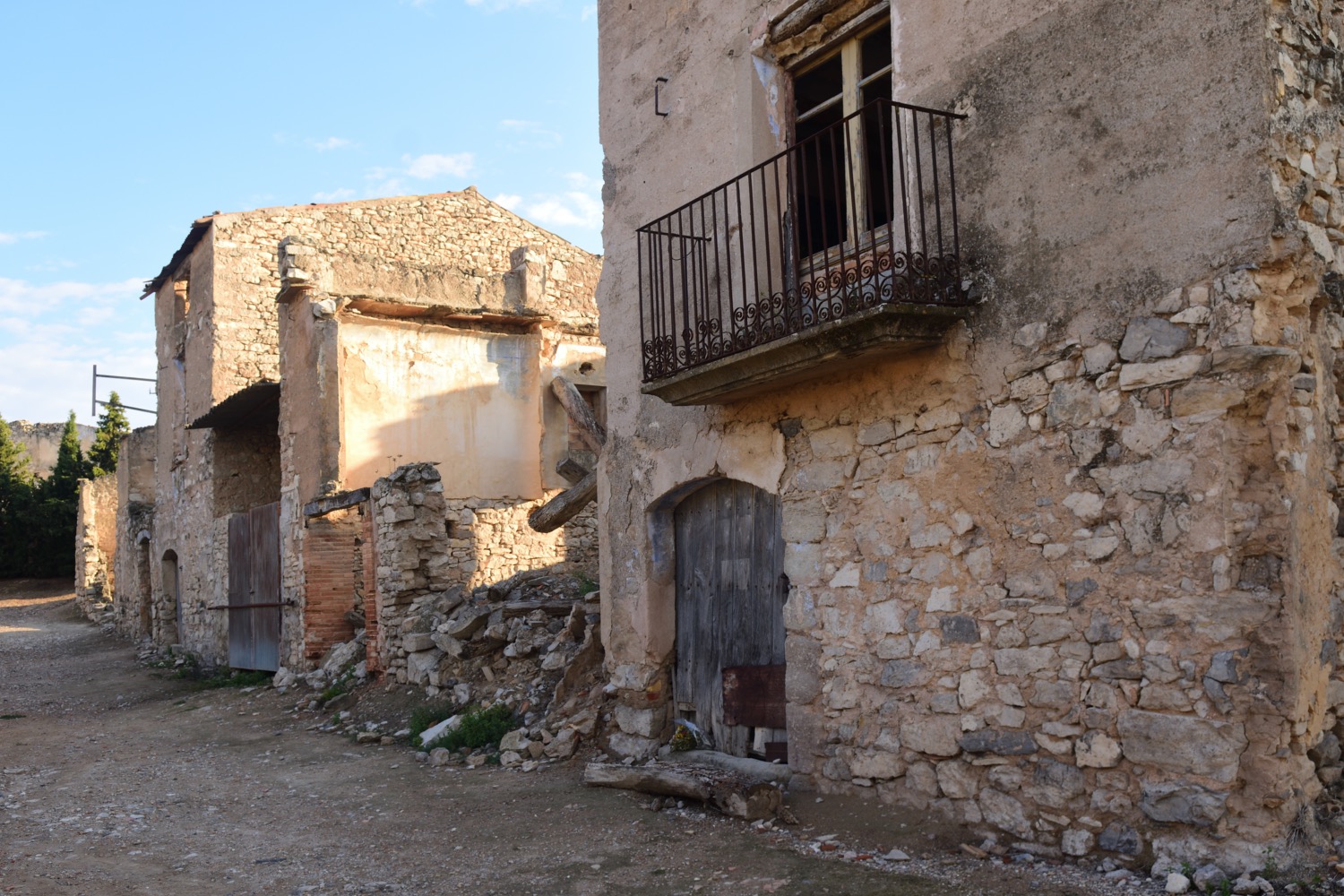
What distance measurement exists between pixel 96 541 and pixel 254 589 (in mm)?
16725

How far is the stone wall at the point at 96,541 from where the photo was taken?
27.3 metres

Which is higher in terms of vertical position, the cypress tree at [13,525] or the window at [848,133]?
the window at [848,133]

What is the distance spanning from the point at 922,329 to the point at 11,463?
3464cm

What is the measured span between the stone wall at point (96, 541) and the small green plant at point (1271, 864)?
2820 cm

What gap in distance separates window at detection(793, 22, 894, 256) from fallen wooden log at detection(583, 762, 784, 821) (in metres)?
2.98

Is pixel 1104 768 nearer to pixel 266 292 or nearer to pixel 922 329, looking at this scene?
pixel 922 329

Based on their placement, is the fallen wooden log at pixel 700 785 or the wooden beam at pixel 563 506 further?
the wooden beam at pixel 563 506

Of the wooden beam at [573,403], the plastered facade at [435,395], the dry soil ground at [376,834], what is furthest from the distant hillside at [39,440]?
the dry soil ground at [376,834]

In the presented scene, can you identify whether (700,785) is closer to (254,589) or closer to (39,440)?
(254,589)

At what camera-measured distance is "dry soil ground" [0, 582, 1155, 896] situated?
488 centimetres

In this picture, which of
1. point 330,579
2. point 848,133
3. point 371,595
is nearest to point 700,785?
point 848,133

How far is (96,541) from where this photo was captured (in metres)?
28.0

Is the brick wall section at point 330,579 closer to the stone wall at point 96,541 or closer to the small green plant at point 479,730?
the small green plant at point 479,730

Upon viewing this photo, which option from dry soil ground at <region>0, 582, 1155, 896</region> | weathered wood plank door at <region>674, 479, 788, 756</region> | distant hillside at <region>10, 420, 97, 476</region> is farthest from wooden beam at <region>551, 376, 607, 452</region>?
distant hillside at <region>10, 420, 97, 476</region>
